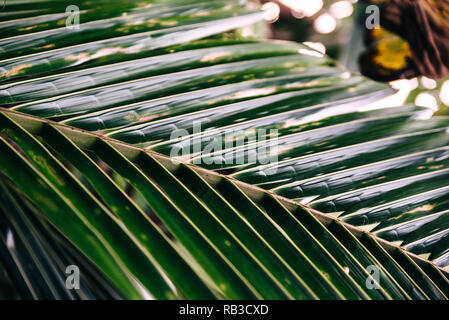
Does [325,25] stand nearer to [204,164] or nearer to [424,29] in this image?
[424,29]

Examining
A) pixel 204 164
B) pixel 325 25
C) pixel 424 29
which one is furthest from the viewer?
pixel 325 25

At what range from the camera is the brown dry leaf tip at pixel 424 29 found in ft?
3.84

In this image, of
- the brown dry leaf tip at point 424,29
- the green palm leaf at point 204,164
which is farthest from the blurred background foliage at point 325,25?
the green palm leaf at point 204,164

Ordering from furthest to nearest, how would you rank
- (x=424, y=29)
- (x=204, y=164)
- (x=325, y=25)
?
(x=325, y=25) → (x=424, y=29) → (x=204, y=164)

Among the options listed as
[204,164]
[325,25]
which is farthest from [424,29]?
[204,164]

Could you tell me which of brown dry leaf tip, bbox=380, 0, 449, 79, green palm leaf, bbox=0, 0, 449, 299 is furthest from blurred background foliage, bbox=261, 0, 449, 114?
green palm leaf, bbox=0, 0, 449, 299

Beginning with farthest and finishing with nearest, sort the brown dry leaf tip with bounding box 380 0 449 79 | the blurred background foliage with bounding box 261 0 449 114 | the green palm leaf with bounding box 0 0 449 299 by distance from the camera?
the blurred background foliage with bounding box 261 0 449 114, the brown dry leaf tip with bounding box 380 0 449 79, the green palm leaf with bounding box 0 0 449 299

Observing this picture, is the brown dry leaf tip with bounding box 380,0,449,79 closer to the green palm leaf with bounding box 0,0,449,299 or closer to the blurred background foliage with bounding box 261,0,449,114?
the blurred background foliage with bounding box 261,0,449,114

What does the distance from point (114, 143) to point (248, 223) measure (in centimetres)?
26

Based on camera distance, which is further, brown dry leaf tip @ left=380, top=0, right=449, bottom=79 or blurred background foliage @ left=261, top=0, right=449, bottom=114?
blurred background foliage @ left=261, top=0, right=449, bottom=114

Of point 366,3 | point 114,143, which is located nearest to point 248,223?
point 114,143

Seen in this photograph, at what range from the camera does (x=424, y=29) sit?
1.18 m

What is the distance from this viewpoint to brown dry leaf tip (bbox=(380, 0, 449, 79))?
1.17 meters
